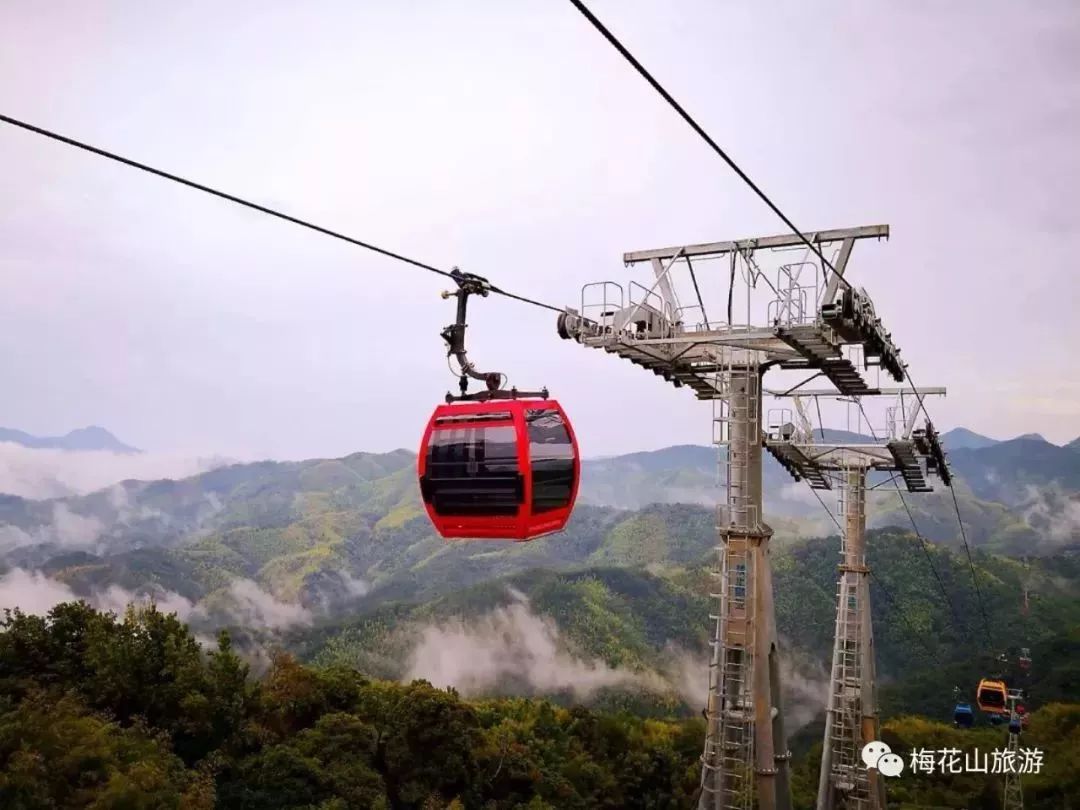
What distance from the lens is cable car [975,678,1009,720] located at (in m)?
15.3

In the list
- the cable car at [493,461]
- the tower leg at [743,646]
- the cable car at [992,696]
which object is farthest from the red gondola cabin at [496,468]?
the cable car at [992,696]

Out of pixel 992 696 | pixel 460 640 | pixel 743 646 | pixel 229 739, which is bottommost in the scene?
pixel 460 640

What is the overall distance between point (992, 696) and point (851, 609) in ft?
13.1

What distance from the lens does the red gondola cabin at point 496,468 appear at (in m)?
6.15

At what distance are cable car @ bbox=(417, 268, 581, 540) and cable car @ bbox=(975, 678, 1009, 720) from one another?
12.6 m

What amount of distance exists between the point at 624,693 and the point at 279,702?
4957 cm

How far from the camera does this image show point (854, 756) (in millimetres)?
13781

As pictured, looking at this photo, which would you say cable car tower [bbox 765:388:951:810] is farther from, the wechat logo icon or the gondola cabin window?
the gondola cabin window

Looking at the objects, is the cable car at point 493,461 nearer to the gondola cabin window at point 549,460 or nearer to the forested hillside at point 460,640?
the gondola cabin window at point 549,460

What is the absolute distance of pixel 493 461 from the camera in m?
6.20

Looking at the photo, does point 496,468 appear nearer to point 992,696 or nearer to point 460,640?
point 992,696

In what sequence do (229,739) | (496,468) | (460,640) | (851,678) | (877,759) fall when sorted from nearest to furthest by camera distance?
(496,468)
(877,759)
(851,678)
(229,739)
(460,640)

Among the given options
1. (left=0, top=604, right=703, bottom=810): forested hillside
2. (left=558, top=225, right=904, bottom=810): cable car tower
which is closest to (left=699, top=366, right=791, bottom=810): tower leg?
(left=558, top=225, right=904, bottom=810): cable car tower

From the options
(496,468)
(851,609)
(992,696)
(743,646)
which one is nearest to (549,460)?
(496,468)
